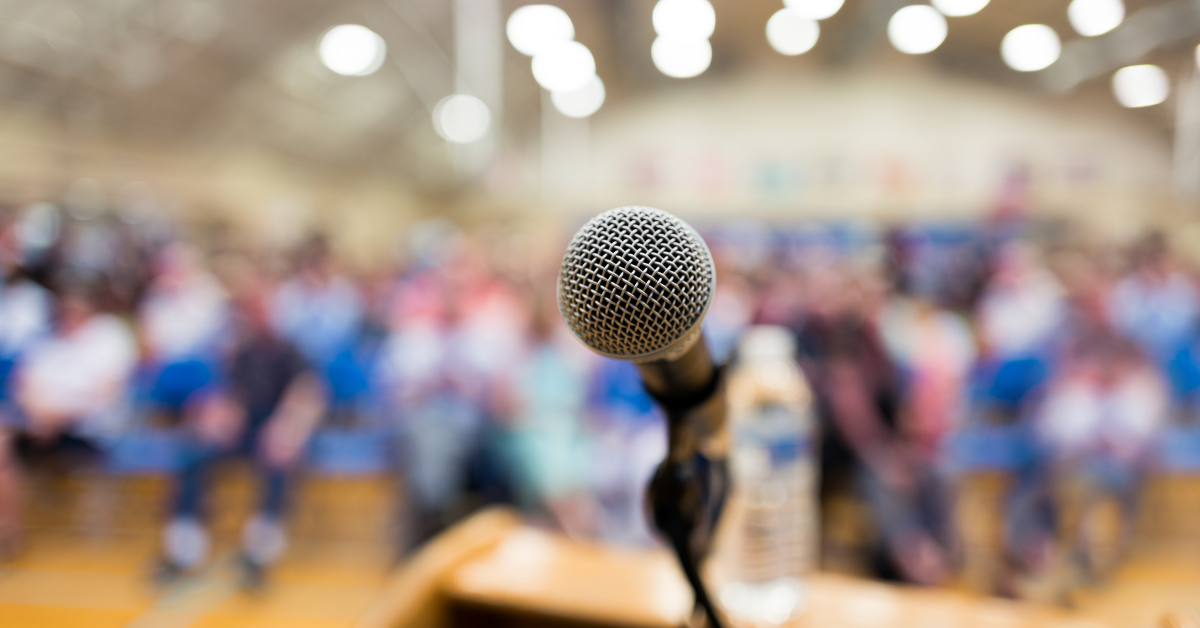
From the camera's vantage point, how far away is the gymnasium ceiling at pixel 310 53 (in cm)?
617

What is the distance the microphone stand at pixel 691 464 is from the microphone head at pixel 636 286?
4 cm

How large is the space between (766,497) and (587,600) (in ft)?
1.21

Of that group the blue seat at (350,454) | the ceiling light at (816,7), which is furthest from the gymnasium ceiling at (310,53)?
the blue seat at (350,454)

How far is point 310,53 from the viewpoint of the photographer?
8.32 m

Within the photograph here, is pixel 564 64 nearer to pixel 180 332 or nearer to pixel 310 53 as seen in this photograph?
pixel 180 332

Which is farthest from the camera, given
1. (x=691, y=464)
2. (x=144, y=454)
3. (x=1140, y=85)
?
(x=1140, y=85)

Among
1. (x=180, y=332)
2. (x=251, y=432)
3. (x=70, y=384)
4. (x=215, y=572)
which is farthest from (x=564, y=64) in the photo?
(x=215, y=572)

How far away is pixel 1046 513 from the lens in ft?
9.85

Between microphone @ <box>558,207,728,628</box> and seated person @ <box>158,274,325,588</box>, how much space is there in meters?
3.21

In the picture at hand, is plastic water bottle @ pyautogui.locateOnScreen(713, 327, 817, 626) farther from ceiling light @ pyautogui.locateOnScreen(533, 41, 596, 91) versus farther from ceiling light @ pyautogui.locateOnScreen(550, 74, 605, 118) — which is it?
ceiling light @ pyautogui.locateOnScreen(550, 74, 605, 118)

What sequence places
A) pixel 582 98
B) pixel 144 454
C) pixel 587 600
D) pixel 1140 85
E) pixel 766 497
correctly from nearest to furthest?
1. pixel 587 600
2. pixel 766 497
3. pixel 144 454
4. pixel 582 98
5. pixel 1140 85

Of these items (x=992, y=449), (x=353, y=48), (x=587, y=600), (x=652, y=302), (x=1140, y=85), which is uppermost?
(x=1140, y=85)

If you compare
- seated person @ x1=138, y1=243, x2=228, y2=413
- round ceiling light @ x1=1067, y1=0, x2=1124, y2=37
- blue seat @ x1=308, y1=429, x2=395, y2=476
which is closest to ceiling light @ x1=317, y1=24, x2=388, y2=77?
seated person @ x1=138, y1=243, x2=228, y2=413

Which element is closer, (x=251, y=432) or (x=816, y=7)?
(x=251, y=432)
